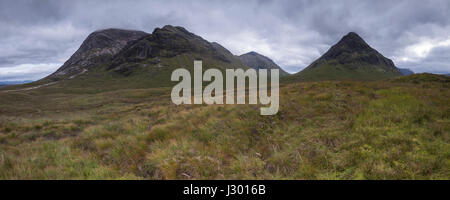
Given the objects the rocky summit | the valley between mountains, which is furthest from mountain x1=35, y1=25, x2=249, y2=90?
the valley between mountains

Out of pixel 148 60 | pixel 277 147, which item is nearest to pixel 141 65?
pixel 148 60

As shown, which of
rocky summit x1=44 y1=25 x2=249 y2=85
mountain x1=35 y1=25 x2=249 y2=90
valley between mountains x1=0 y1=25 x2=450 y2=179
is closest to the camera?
valley between mountains x1=0 y1=25 x2=450 y2=179

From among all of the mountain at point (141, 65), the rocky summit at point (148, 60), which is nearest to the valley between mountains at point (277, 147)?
the mountain at point (141, 65)

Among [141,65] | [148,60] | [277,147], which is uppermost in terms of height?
[148,60]

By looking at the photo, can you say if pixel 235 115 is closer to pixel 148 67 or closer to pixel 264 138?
pixel 264 138

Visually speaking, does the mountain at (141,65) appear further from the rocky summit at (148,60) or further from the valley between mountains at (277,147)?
the valley between mountains at (277,147)

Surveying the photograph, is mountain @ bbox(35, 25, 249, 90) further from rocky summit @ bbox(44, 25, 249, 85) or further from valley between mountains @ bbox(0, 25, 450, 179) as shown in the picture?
valley between mountains @ bbox(0, 25, 450, 179)

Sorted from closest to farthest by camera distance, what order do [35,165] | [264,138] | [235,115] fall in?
[35,165] → [264,138] → [235,115]

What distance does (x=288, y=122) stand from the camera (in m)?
8.19

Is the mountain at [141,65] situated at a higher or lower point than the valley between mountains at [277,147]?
higher

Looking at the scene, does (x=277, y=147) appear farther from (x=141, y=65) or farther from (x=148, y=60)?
(x=148, y=60)

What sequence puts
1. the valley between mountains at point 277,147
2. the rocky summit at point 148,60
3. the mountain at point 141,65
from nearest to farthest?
1. the valley between mountains at point 277,147
2. the mountain at point 141,65
3. the rocky summit at point 148,60
